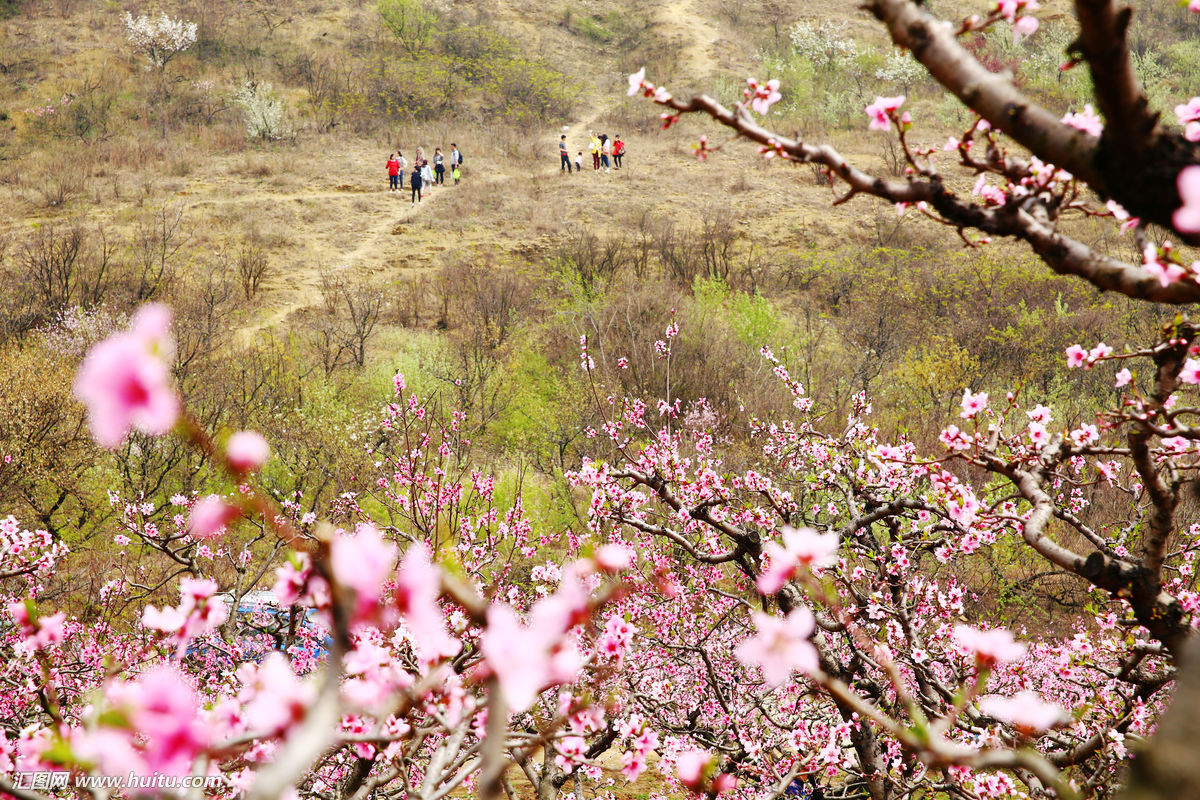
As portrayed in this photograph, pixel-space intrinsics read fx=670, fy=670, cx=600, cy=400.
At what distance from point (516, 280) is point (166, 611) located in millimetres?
19192

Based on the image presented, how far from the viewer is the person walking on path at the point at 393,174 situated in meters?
24.7

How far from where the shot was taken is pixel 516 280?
20.0 metres

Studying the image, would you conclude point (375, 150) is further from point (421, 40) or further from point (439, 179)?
point (421, 40)

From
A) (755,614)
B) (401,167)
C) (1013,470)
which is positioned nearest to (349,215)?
(401,167)

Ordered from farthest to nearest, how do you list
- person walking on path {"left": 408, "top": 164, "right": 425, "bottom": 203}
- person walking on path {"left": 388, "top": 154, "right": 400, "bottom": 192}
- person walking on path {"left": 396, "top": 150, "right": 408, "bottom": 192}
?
person walking on path {"left": 396, "top": 150, "right": 408, "bottom": 192}, person walking on path {"left": 388, "top": 154, "right": 400, "bottom": 192}, person walking on path {"left": 408, "top": 164, "right": 425, "bottom": 203}

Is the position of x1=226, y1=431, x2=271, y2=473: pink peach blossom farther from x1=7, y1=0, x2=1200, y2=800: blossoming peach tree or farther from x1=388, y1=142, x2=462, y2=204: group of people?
x1=388, y1=142, x2=462, y2=204: group of people

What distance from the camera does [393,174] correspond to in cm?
2500

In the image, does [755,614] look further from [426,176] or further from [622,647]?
[426,176]

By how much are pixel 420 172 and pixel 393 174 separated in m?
1.35

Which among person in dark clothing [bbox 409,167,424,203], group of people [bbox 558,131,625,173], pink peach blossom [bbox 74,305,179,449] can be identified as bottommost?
person in dark clothing [bbox 409,167,424,203]

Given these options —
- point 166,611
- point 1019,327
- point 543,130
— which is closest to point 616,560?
point 166,611

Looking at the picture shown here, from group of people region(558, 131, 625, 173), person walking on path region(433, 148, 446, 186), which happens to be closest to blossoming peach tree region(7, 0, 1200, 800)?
person walking on path region(433, 148, 446, 186)

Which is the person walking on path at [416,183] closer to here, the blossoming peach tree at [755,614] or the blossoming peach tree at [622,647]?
the blossoming peach tree at [622,647]

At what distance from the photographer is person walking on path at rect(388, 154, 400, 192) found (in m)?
24.7
